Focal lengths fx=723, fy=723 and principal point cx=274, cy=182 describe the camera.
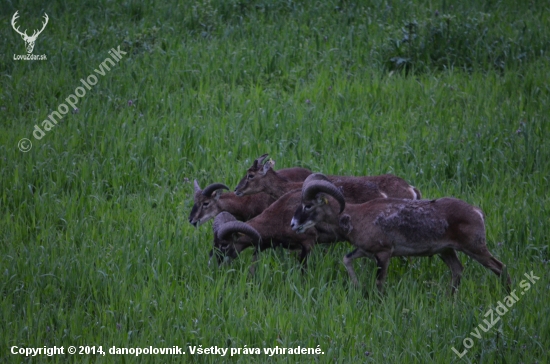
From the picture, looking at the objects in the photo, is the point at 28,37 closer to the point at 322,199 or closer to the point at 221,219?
the point at 221,219

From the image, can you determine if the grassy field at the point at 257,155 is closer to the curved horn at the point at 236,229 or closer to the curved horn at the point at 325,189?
the curved horn at the point at 236,229

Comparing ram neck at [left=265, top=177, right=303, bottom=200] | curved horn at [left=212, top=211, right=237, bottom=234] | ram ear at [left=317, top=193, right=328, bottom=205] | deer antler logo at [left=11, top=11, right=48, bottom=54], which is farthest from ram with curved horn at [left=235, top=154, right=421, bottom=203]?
deer antler logo at [left=11, top=11, right=48, bottom=54]

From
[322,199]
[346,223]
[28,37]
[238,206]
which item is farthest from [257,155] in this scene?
[28,37]

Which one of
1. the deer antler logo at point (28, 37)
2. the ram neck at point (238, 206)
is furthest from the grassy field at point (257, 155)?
the ram neck at point (238, 206)

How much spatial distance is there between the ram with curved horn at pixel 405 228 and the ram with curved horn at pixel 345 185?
0.61m

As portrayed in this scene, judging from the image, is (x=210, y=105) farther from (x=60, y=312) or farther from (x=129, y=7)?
(x=60, y=312)

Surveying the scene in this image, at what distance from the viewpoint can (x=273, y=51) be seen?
1480cm

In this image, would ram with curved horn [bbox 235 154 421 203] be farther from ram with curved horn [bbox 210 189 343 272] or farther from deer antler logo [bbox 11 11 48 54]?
deer antler logo [bbox 11 11 48 54]

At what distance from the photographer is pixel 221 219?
9.42 m

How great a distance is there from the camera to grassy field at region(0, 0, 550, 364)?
25.1 ft

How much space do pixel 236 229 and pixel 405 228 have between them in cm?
205

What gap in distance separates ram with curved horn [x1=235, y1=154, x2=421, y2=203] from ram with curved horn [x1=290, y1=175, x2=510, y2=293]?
0.61 meters

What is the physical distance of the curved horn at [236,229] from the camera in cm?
892

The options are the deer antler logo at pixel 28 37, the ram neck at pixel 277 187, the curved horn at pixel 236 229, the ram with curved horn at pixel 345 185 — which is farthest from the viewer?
the deer antler logo at pixel 28 37
